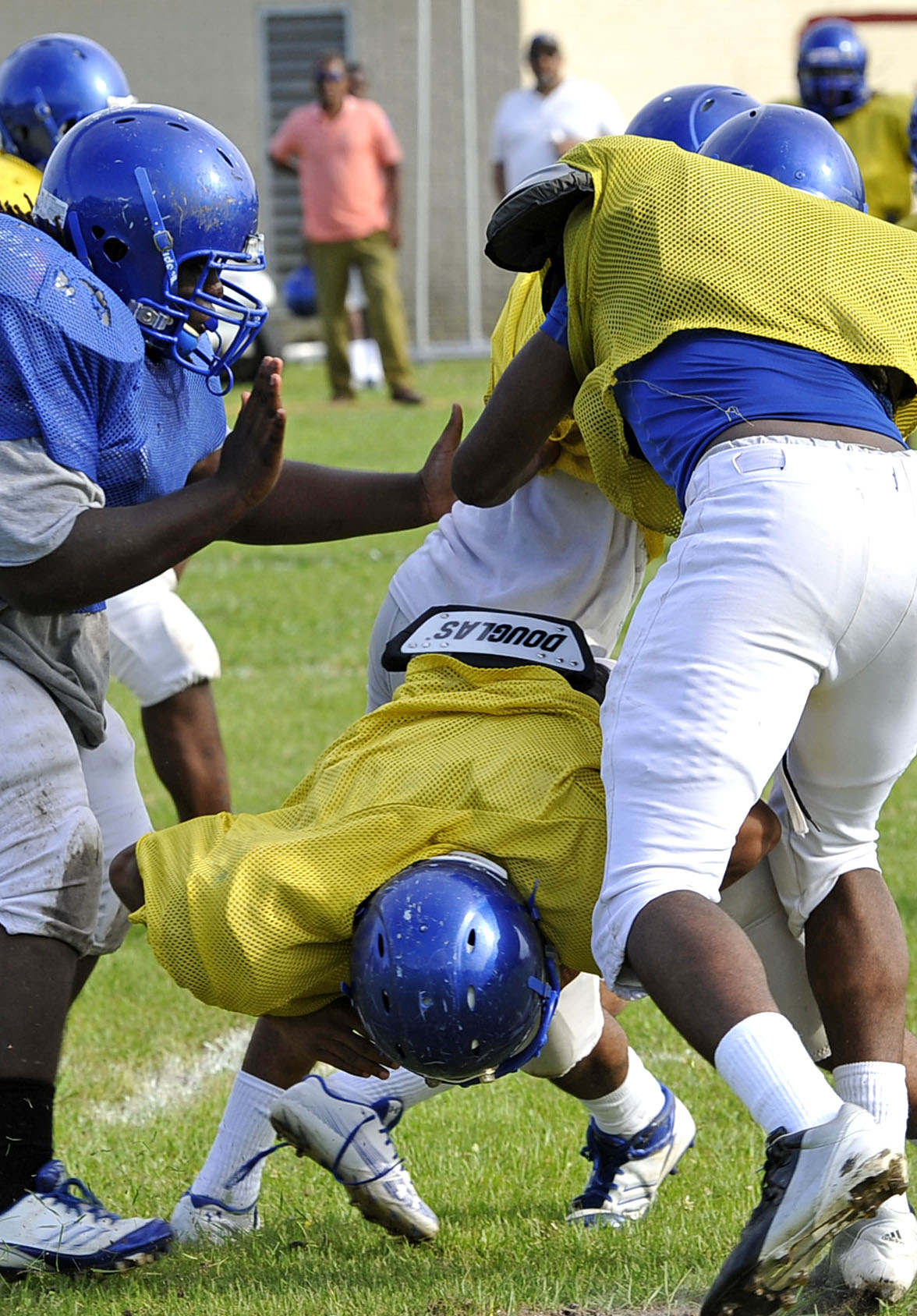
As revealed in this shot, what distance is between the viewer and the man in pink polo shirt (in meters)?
13.8

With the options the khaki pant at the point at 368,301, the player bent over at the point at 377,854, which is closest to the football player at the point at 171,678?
the player bent over at the point at 377,854

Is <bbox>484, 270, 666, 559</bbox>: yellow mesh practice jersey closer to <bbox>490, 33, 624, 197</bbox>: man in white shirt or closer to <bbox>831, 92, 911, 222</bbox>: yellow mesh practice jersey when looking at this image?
<bbox>831, 92, 911, 222</bbox>: yellow mesh practice jersey

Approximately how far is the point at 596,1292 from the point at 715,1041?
663 mm

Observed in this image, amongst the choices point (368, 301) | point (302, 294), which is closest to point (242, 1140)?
point (368, 301)

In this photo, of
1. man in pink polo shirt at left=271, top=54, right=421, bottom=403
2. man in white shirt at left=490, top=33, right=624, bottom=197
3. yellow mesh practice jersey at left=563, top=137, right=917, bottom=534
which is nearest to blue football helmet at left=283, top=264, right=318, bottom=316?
man in pink polo shirt at left=271, top=54, right=421, bottom=403

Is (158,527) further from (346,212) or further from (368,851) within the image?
(346,212)

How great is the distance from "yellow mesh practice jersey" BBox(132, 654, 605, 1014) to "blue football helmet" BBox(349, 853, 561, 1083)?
0.05 meters

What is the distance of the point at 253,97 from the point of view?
1847cm

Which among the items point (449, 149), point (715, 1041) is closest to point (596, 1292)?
point (715, 1041)

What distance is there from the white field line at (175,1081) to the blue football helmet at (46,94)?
2375 mm

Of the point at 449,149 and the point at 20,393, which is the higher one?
the point at 20,393

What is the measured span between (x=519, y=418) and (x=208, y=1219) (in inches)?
57.4

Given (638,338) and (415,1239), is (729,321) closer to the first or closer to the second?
(638,338)

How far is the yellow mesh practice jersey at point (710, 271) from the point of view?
2.68 metres
